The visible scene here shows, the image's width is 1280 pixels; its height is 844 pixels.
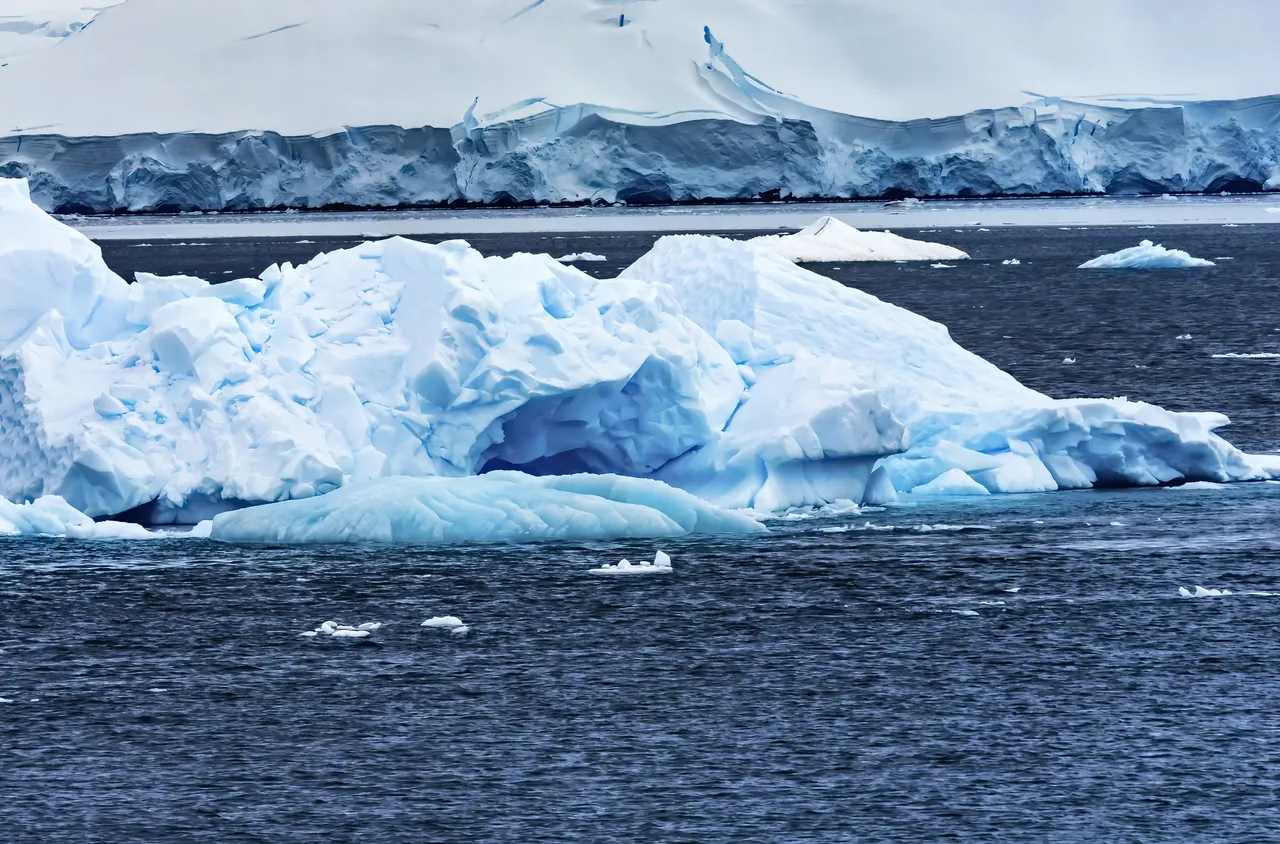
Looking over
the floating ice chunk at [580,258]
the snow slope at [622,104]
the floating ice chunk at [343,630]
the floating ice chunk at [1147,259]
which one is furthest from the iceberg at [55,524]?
the snow slope at [622,104]

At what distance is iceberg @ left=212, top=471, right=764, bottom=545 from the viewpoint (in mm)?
14180

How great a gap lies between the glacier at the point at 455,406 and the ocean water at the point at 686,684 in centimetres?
51

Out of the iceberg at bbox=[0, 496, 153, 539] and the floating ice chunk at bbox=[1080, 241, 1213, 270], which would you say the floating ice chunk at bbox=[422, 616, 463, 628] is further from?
the floating ice chunk at bbox=[1080, 241, 1213, 270]

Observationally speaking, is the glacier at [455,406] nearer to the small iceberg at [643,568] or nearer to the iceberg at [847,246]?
the small iceberg at [643,568]

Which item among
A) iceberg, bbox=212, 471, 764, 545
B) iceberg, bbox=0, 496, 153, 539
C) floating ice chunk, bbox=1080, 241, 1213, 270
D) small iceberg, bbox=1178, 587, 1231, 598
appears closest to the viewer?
small iceberg, bbox=1178, 587, 1231, 598

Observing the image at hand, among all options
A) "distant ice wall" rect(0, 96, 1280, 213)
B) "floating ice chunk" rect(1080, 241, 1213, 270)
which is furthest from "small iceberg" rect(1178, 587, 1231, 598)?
"distant ice wall" rect(0, 96, 1280, 213)

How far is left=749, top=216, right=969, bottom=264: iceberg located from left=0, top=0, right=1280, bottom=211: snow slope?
54.0 ft

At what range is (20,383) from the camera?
15133 millimetres

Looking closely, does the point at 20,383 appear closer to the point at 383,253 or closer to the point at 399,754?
the point at 383,253

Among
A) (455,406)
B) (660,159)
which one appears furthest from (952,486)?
(660,159)

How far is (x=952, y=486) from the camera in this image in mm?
16375

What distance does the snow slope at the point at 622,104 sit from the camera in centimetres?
6862

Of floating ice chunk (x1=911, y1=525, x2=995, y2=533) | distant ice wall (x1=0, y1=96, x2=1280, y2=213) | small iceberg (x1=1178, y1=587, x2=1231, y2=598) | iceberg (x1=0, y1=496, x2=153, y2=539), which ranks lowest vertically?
small iceberg (x1=1178, y1=587, x2=1231, y2=598)

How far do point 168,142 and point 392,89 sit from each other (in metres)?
12.0
